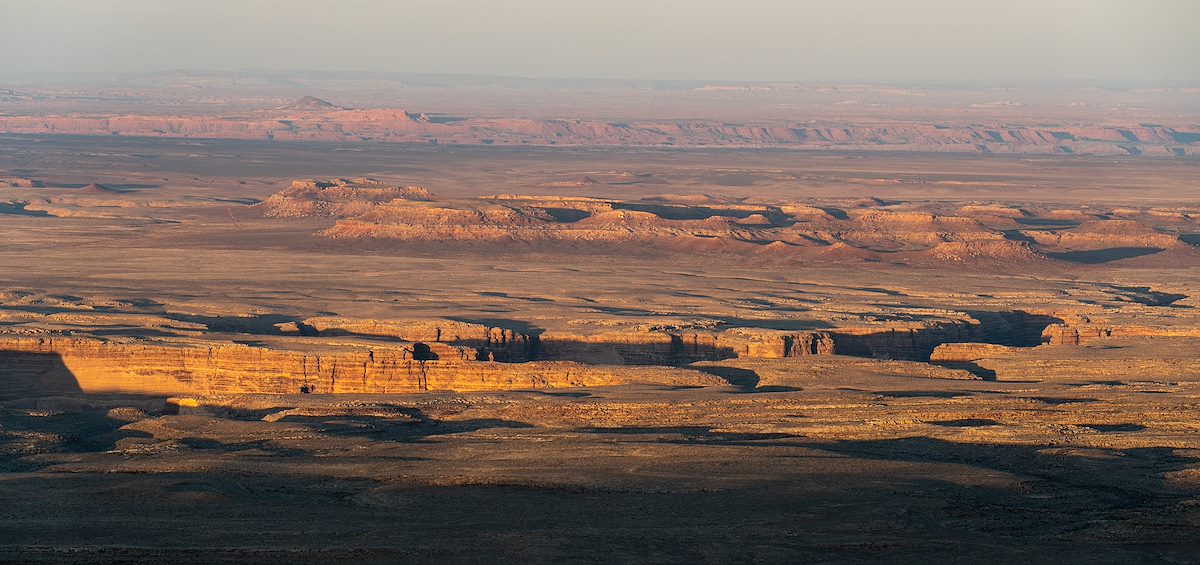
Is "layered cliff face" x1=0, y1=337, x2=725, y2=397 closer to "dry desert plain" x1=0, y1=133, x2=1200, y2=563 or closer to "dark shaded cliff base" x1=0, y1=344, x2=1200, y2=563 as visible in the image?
"dry desert plain" x1=0, y1=133, x2=1200, y2=563

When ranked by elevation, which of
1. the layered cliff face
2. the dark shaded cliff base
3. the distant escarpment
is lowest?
the distant escarpment

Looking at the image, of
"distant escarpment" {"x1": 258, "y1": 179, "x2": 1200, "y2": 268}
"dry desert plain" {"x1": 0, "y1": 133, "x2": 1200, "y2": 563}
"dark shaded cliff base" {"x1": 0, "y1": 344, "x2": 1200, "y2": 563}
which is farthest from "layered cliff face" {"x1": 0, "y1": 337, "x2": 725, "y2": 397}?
"distant escarpment" {"x1": 258, "y1": 179, "x2": 1200, "y2": 268}

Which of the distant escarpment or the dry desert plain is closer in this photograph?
the dry desert plain

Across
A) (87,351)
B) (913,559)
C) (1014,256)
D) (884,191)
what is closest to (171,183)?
(884,191)

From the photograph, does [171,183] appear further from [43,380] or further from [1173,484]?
[1173,484]

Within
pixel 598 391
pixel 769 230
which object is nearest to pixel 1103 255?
pixel 769 230

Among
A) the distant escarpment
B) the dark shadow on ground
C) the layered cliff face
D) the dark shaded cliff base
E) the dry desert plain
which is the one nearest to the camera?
the dark shaded cliff base
